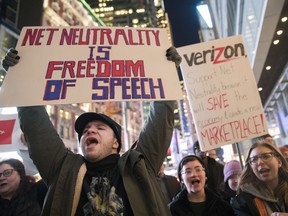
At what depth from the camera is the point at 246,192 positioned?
2324 millimetres

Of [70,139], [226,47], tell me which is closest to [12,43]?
[70,139]

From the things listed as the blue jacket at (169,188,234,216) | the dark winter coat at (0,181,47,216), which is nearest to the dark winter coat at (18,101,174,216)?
the dark winter coat at (0,181,47,216)

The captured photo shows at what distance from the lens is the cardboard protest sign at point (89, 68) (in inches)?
77.6

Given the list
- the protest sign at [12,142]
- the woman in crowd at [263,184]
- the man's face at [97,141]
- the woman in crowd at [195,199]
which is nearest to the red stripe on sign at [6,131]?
the protest sign at [12,142]

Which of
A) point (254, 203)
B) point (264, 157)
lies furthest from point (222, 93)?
point (254, 203)

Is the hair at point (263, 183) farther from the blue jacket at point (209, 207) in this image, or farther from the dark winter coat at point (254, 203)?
the blue jacket at point (209, 207)

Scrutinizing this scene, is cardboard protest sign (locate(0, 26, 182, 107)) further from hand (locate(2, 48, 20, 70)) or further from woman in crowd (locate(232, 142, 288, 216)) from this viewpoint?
woman in crowd (locate(232, 142, 288, 216))

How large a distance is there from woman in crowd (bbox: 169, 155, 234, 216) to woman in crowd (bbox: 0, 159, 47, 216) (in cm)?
130

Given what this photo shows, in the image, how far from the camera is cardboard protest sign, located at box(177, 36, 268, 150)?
129 inches

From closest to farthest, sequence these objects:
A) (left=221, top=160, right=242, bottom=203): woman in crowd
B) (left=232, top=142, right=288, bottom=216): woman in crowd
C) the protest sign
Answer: (left=232, top=142, right=288, bottom=216): woman in crowd → the protest sign → (left=221, top=160, right=242, bottom=203): woman in crowd

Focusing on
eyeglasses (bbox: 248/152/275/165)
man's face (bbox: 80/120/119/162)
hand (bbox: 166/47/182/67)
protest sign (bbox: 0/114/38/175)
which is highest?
hand (bbox: 166/47/182/67)

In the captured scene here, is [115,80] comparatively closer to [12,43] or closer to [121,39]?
[121,39]

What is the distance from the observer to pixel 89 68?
215cm

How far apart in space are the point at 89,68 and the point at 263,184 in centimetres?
190
